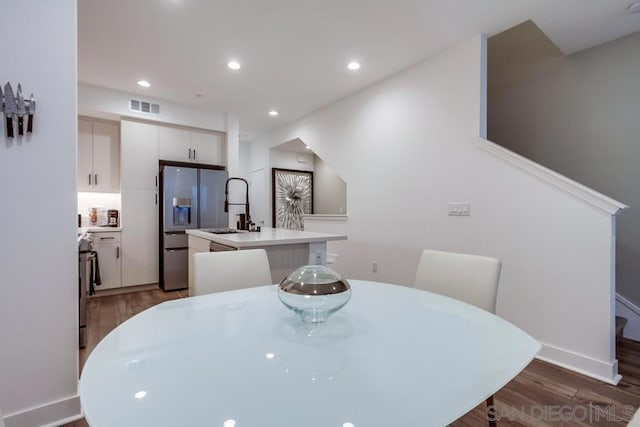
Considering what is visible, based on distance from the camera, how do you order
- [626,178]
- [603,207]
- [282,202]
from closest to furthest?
[603,207]
[626,178]
[282,202]

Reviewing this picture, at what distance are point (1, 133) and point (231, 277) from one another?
1.32 metres

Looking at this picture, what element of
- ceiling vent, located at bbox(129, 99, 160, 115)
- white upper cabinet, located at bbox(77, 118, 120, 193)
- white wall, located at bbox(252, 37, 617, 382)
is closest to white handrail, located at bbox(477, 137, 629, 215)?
white wall, located at bbox(252, 37, 617, 382)

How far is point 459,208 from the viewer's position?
283 centimetres

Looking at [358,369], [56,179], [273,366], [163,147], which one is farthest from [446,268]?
[163,147]

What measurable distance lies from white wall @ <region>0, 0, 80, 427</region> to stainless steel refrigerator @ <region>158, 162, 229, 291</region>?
8.42ft

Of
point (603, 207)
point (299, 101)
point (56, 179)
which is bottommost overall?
point (603, 207)

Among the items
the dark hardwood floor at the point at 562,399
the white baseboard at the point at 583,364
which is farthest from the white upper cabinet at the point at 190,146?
the white baseboard at the point at 583,364

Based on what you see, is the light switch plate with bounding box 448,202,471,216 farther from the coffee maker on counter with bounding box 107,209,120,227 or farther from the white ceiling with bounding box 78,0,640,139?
the coffee maker on counter with bounding box 107,209,120,227

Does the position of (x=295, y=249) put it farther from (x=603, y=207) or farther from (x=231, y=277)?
(x=603, y=207)

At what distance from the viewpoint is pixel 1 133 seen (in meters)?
1.49

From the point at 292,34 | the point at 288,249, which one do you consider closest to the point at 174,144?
the point at 292,34

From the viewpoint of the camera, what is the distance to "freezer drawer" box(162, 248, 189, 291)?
412 centimetres

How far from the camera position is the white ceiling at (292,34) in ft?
7.52

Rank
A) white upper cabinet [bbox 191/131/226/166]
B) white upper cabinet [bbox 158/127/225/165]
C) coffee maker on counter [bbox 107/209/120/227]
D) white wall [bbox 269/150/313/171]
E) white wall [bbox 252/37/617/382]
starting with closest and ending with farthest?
white wall [bbox 252/37/617/382]
coffee maker on counter [bbox 107/209/120/227]
white upper cabinet [bbox 158/127/225/165]
white upper cabinet [bbox 191/131/226/166]
white wall [bbox 269/150/313/171]
